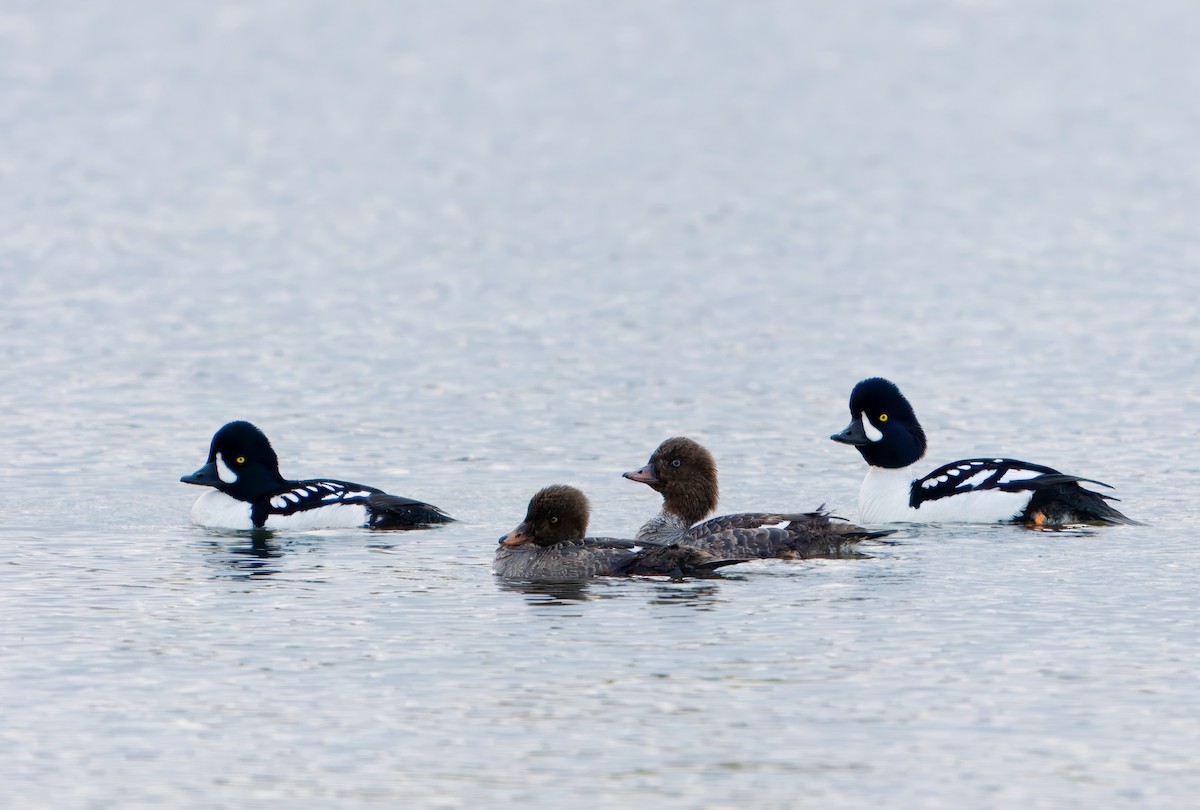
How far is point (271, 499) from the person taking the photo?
16.5 meters

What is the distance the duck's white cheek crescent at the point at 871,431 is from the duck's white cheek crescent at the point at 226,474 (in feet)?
17.2

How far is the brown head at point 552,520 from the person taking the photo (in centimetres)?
1429

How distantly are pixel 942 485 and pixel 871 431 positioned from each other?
0.92 meters

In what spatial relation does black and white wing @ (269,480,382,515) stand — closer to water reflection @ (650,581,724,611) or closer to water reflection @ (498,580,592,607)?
water reflection @ (498,580,592,607)

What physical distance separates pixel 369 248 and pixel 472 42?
32.5 metres

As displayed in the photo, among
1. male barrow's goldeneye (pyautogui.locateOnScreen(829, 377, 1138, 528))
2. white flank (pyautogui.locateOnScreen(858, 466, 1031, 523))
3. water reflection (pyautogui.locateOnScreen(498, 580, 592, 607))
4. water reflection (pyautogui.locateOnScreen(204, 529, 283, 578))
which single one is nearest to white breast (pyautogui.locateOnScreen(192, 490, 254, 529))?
water reflection (pyautogui.locateOnScreen(204, 529, 283, 578))

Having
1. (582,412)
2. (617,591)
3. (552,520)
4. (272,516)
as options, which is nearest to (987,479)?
(552,520)

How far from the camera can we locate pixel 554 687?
10930mm

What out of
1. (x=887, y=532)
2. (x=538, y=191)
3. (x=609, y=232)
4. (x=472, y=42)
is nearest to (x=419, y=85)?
(x=472, y=42)

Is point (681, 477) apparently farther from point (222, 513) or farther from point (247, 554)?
point (222, 513)

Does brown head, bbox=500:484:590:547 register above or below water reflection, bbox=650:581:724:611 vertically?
above

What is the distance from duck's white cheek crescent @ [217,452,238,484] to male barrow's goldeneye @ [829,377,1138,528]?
16.2 ft

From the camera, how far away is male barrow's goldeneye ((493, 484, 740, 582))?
13.9 metres

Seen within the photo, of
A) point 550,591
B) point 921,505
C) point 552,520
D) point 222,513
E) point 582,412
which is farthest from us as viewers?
point 582,412
